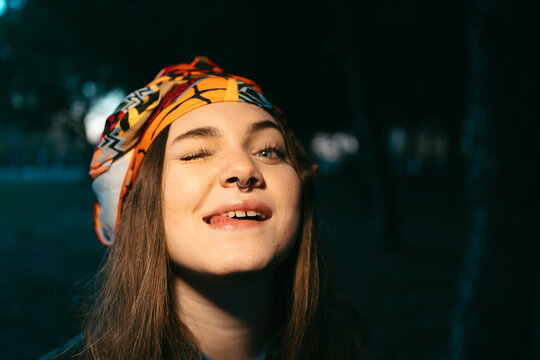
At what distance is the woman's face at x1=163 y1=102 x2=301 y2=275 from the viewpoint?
154 cm

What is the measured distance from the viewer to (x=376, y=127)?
979 centimetres

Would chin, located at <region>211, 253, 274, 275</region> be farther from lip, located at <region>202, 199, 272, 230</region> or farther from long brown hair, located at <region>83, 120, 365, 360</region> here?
long brown hair, located at <region>83, 120, 365, 360</region>

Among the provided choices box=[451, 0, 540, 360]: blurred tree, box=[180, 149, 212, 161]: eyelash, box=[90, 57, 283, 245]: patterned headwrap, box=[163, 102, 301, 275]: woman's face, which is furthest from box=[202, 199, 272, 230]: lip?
box=[451, 0, 540, 360]: blurred tree

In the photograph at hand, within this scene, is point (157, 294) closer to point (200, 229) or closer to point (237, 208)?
point (200, 229)

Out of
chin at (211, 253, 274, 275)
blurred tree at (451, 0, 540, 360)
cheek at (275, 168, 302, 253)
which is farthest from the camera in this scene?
blurred tree at (451, 0, 540, 360)

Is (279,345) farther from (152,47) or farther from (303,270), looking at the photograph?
(152,47)

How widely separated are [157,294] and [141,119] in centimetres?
70

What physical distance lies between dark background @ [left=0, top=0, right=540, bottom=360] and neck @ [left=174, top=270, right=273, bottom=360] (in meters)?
0.66

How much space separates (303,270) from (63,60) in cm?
1681

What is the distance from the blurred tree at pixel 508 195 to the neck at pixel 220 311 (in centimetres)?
182

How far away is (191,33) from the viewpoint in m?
9.36

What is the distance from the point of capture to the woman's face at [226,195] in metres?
1.54

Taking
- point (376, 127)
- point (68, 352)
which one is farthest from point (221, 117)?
point (376, 127)

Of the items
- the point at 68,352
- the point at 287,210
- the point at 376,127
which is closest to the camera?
the point at 287,210
